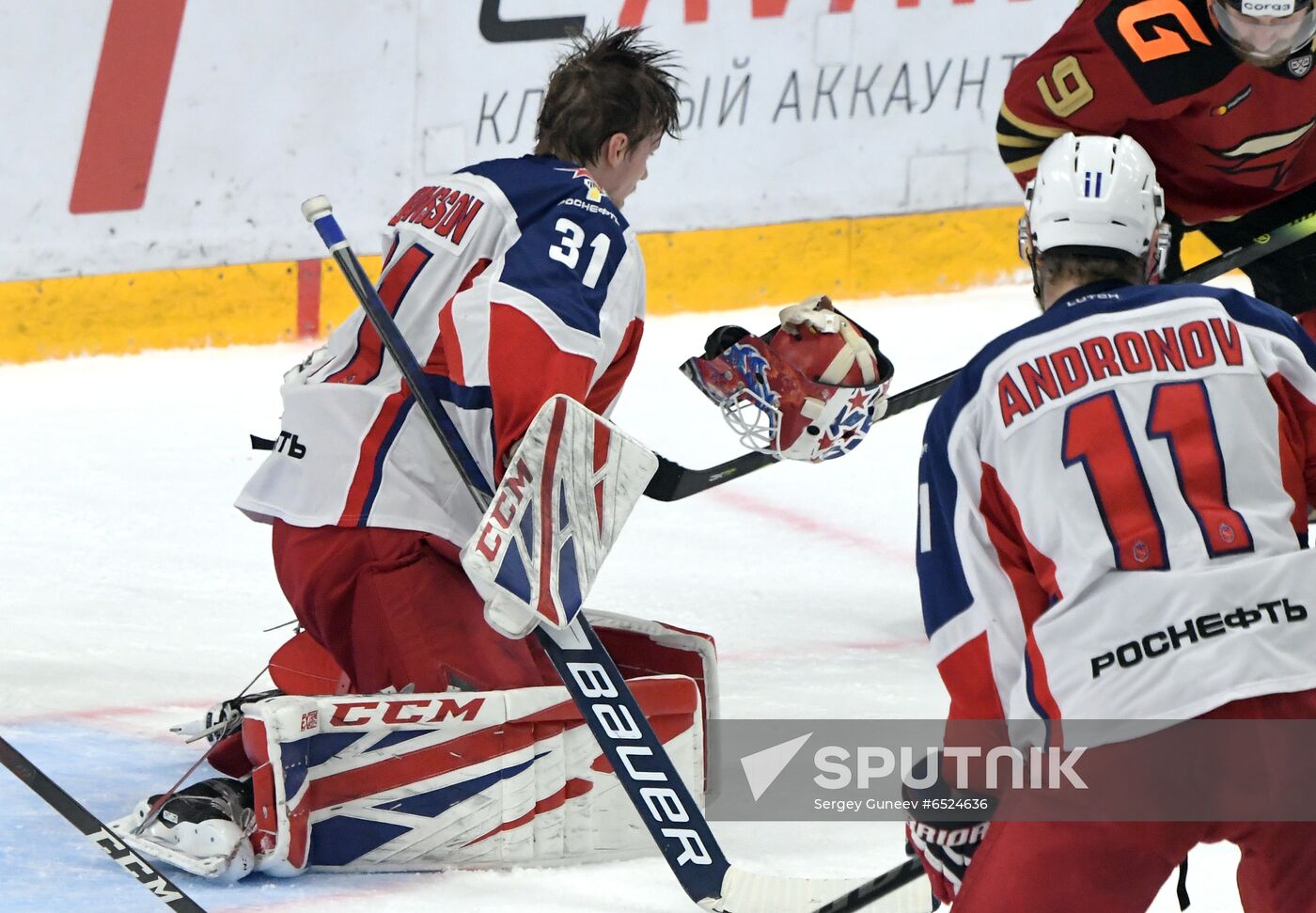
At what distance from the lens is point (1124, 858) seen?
140 centimetres

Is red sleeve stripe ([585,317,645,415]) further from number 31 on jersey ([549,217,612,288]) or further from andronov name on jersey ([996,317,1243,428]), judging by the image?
andronov name on jersey ([996,317,1243,428])

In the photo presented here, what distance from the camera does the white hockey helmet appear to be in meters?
1.61

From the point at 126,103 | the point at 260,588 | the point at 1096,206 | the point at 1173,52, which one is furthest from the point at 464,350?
the point at 126,103

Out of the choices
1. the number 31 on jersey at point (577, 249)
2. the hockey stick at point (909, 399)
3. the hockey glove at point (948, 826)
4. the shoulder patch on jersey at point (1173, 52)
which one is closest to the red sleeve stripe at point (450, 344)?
the number 31 on jersey at point (577, 249)

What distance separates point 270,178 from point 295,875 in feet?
8.77

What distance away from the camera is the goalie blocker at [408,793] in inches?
83.3

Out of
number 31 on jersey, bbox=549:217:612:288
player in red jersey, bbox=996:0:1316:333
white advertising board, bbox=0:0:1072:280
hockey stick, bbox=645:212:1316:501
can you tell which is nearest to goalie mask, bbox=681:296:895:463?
hockey stick, bbox=645:212:1316:501

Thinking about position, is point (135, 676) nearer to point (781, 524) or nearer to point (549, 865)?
point (549, 865)

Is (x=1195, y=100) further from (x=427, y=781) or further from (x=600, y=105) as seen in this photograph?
(x=427, y=781)

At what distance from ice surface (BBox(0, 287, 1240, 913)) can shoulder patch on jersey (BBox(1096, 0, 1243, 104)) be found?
92 centimetres

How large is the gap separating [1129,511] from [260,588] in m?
2.21

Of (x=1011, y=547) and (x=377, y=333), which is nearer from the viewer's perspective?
(x=1011, y=547)

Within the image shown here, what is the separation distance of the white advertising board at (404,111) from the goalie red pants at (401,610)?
2298mm

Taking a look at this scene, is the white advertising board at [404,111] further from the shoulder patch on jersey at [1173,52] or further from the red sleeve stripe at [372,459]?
the red sleeve stripe at [372,459]
